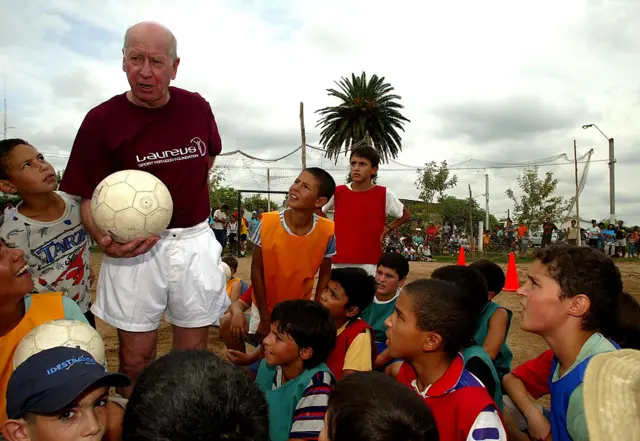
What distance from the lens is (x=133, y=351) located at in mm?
2848

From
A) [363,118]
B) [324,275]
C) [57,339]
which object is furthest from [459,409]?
[363,118]

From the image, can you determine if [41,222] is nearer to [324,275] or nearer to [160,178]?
[160,178]

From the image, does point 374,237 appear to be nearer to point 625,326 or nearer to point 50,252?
point 625,326

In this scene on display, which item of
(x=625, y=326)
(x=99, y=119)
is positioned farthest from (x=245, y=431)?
(x=625, y=326)

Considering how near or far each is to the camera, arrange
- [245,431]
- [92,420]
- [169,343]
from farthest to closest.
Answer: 1. [169,343]
2. [92,420]
3. [245,431]

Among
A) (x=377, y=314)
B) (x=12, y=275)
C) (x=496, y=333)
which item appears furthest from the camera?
(x=377, y=314)

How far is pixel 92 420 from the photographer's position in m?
1.66

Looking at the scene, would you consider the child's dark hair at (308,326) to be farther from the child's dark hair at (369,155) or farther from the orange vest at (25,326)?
the child's dark hair at (369,155)

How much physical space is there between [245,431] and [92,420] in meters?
0.86

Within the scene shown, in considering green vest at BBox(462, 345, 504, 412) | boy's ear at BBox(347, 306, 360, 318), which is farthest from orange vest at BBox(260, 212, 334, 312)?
green vest at BBox(462, 345, 504, 412)

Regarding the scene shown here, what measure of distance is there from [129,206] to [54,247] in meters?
1.07

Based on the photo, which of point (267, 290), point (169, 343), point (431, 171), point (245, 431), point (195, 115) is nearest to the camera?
point (245, 431)

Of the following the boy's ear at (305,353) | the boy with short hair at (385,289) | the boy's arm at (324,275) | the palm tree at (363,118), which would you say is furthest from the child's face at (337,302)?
the palm tree at (363,118)

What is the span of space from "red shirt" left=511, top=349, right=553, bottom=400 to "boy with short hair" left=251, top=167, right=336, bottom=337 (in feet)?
5.54
